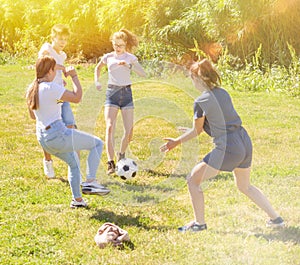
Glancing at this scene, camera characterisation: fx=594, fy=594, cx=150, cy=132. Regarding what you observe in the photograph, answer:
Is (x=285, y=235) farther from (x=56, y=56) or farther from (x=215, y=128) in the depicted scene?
(x=56, y=56)

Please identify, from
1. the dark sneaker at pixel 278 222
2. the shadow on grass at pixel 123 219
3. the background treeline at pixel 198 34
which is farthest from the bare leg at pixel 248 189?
the background treeline at pixel 198 34

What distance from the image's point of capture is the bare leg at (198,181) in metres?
4.82

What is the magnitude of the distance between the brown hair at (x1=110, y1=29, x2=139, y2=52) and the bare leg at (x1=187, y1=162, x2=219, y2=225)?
2410 millimetres

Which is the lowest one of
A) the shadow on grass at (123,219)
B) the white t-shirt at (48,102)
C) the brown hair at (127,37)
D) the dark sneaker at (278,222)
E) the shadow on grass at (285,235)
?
the shadow on grass at (285,235)

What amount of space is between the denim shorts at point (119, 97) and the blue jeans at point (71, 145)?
4.54 ft

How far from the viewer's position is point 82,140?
215 inches

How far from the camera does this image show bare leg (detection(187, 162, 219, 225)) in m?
4.82

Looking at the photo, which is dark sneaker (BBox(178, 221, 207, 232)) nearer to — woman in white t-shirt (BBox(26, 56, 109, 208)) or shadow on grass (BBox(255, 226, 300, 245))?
shadow on grass (BBox(255, 226, 300, 245))

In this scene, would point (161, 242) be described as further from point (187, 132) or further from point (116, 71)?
point (116, 71)

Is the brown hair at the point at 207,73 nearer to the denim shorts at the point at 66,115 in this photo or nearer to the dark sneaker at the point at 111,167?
the denim shorts at the point at 66,115

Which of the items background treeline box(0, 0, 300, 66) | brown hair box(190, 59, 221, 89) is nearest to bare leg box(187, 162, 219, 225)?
brown hair box(190, 59, 221, 89)

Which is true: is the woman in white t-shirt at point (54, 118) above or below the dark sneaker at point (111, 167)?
above

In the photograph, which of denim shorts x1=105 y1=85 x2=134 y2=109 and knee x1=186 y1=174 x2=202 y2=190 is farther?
denim shorts x1=105 y1=85 x2=134 y2=109

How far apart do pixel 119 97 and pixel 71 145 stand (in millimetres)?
1618
